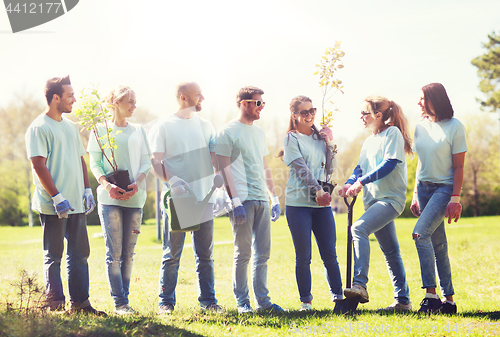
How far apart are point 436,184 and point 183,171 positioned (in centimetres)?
258

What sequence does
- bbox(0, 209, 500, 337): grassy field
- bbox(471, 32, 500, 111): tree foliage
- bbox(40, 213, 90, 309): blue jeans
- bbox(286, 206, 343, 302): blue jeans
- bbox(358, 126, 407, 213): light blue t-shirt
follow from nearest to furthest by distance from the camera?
bbox(0, 209, 500, 337): grassy field
bbox(40, 213, 90, 309): blue jeans
bbox(358, 126, 407, 213): light blue t-shirt
bbox(286, 206, 343, 302): blue jeans
bbox(471, 32, 500, 111): tree foliage

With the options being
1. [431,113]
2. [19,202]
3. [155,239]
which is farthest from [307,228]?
[19,202]

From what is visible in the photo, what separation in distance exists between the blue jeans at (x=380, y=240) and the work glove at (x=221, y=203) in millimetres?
1281

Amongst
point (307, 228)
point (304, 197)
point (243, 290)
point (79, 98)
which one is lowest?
point (243, 290)

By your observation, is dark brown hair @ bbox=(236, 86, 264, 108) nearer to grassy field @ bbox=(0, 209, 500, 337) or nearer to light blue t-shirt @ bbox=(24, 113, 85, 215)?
light blue t-shirt @ bbox=(24, 113, 85, 215)

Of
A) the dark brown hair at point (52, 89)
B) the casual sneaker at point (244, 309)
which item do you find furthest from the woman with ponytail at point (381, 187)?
the dark brown hair at point (52, 89)

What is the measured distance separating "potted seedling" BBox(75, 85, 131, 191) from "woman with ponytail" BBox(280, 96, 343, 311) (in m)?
1.69

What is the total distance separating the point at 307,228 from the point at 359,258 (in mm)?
596

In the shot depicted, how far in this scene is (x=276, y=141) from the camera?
1017 inches

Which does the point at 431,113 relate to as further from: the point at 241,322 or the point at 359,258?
the point at 241,322

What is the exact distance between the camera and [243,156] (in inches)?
179

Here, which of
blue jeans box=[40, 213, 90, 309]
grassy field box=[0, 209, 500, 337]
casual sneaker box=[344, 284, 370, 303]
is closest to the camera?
grassy field box=[0, 209, 500, 337]

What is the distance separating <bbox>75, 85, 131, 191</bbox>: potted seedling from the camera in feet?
14.6

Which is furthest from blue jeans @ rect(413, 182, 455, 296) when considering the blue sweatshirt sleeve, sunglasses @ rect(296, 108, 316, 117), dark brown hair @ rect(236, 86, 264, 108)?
dark brown hair @ rect(236, 86, 264, 108)
